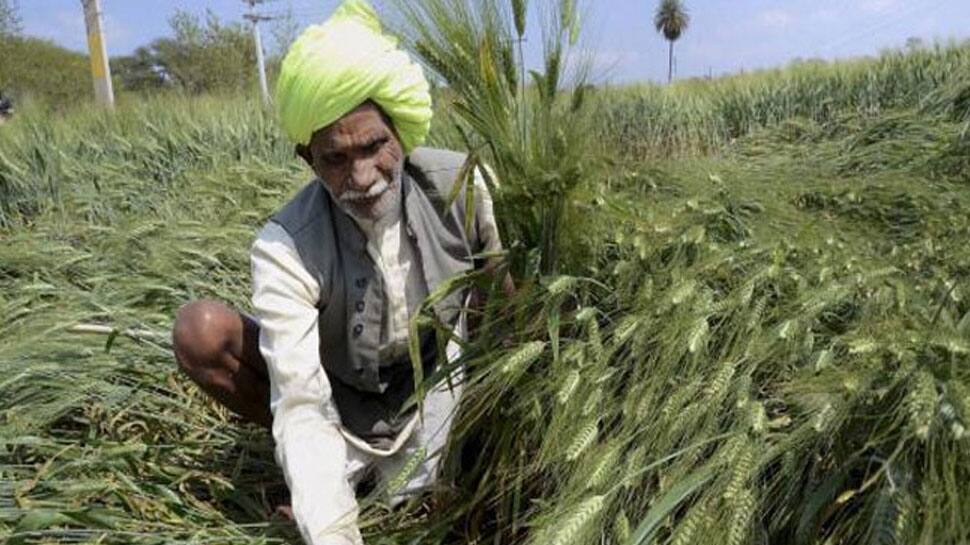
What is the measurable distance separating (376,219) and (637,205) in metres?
0.48

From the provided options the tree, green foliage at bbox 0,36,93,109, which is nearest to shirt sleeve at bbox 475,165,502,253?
green foliage at bbox 0,36,93,109

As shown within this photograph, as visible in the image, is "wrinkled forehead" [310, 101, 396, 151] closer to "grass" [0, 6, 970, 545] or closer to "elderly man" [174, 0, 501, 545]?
"elderly man" [174, 0, 501, 545]

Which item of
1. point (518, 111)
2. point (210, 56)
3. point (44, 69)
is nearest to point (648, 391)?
point (518, 111)

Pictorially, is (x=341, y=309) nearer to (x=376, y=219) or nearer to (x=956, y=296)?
(x=376, y=219)

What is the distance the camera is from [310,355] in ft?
5.28

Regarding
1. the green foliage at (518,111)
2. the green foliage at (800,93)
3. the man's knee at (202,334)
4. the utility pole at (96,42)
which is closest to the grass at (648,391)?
the green foliage at (518,111)

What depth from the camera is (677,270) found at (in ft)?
4.37

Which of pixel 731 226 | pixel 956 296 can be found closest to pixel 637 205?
pixel 731 226

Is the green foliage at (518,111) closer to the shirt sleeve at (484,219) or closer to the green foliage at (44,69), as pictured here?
the shirt sleeve at (484,219)

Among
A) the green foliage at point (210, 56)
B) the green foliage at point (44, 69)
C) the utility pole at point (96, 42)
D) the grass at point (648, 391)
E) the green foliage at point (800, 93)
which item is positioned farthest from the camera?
the green foliage at point (44, 69)

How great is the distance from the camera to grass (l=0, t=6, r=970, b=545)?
1.01 meters

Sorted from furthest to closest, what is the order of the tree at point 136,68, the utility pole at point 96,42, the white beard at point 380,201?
→ the tree at point 136,68 → the utility pole at point 96,42 → the white beard at point 380,201

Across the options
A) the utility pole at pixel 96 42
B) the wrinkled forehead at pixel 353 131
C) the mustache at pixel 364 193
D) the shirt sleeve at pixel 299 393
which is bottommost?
the shirt sleeve at pixel 299 393

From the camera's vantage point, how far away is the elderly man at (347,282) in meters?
1.58
